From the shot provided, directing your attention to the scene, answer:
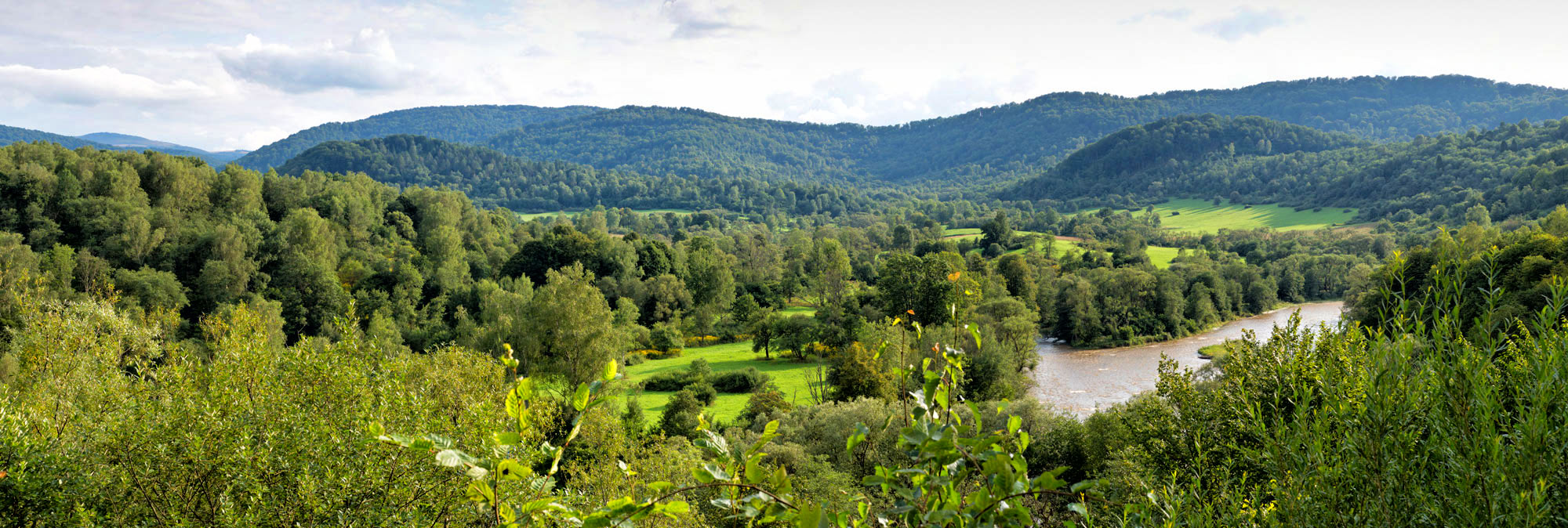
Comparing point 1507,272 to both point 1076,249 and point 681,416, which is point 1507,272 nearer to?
point 681,416

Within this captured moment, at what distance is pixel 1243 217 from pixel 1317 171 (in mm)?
25331

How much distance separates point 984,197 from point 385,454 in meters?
171

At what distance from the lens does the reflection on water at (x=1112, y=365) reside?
3769cm

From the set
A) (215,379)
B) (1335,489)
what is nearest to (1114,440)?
(1335,489)

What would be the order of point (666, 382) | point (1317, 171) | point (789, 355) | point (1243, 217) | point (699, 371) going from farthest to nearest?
1. point (1317, 171)
2. point (1243, 217)
3. point (789, 355)
4. point (666, 382)
5. point (699, 371)

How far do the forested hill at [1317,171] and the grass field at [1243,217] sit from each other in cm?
308

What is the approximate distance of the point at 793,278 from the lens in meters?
69.3

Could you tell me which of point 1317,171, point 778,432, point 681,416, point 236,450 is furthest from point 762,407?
point 1317,171

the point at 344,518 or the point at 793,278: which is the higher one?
the point at 344,518

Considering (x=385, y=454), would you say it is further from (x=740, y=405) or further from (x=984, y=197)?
(x=984, y=197)

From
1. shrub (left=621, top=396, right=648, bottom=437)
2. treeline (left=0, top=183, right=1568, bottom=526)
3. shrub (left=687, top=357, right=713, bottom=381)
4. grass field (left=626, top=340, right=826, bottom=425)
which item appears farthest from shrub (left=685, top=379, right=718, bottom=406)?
treeline (left=0, top=183, right=1568, bottom=526)

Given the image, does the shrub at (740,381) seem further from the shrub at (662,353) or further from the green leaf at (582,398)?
the green leaf at (582,398)

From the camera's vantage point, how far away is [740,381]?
3922 centimetres

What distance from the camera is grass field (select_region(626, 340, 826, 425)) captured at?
34.1 m
